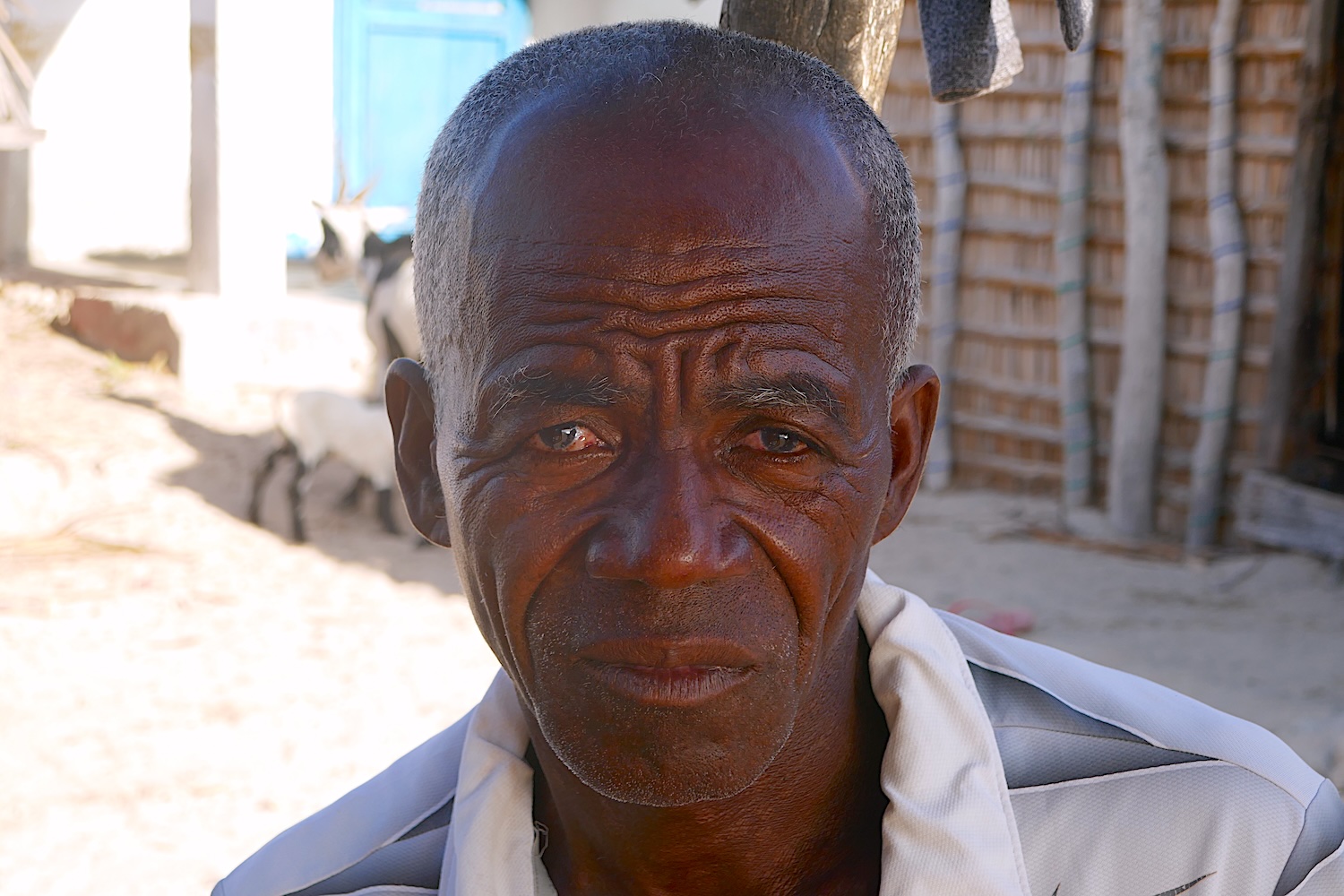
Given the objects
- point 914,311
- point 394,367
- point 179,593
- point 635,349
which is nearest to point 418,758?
point 394,367

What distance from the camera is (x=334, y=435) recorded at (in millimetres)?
6535

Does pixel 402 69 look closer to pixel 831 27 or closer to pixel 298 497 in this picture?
pixel 298 497

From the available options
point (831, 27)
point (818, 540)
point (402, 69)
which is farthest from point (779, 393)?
point (402, 69)

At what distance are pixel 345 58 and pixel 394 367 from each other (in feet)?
34.2

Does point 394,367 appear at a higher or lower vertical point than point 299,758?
higher

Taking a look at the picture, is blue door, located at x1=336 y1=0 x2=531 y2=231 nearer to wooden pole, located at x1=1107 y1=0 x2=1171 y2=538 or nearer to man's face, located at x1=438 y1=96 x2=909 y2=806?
wooden pole, located at x1=1107 y1=0 x2=1171 y2=538

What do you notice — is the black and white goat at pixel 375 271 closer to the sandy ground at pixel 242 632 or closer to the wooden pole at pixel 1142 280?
the sandy ground at pixel 242 632

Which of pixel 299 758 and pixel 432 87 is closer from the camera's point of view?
pixel 299 758

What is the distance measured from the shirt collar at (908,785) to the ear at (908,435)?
0.09 meters

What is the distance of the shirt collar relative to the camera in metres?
1.32

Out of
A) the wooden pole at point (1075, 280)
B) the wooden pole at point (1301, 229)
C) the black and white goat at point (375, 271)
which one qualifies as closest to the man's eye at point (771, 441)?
the black and white goat at point (375, 271)

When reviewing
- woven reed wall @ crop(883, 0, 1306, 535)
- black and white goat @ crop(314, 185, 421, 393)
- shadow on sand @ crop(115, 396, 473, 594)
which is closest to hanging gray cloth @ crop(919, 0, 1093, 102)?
shadow on sand @ crop(115, 396, 473, 594)

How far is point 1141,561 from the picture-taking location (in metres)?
6.00

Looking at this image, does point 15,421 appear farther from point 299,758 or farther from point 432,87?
point 432,87
